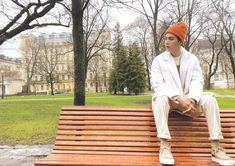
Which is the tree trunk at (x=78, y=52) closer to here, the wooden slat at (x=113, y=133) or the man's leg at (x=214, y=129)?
the wooden slat at (x=113, y=133)

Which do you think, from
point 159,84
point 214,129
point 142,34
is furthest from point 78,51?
point 142,34

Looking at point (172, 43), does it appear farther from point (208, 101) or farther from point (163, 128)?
point (163, 128)

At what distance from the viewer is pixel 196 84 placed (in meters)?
4.21

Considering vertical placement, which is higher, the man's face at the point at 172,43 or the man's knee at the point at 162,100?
the man's face at the point at 172,43

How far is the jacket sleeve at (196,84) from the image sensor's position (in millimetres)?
4016

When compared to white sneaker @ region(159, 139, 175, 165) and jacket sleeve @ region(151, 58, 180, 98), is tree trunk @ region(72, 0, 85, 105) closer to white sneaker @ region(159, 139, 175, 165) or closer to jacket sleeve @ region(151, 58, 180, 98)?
jacket sleeve @ region(151, 58, 180, 98)

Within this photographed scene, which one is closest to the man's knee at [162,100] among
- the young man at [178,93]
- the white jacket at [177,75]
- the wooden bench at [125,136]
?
the young man at [178,93]

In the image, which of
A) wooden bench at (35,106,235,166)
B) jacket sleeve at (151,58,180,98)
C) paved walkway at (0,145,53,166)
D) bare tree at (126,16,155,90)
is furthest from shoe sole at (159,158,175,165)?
bare tree at (126,16,155,90)

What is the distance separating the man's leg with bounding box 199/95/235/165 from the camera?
3.60m

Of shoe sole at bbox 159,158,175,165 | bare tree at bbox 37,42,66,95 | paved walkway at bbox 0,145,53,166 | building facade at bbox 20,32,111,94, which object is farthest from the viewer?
building facade at bbox 20,32,111,94

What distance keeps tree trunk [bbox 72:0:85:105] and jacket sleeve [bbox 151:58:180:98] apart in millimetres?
5712

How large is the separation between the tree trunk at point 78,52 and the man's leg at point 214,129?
20.5 feet

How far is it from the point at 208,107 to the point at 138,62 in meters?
39.1

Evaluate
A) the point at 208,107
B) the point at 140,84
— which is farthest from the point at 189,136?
the point at 140,84
